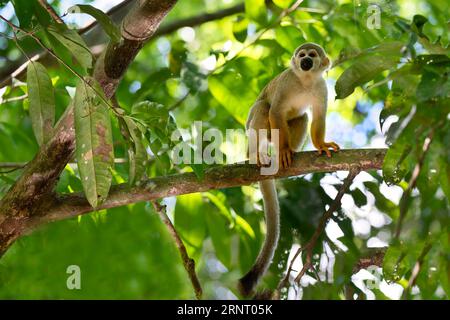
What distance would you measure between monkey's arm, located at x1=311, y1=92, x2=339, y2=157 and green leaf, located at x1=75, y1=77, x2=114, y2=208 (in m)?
2.01

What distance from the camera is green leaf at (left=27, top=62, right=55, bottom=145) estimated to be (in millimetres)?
3074

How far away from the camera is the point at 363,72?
9.63 ft

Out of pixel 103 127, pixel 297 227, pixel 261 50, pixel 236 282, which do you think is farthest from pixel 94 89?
pixel 261 50

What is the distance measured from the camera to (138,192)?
3.74 metres

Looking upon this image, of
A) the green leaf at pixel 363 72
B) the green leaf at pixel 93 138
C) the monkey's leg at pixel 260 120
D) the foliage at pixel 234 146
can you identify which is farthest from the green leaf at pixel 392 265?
the monkey's leg at pixel 260 120

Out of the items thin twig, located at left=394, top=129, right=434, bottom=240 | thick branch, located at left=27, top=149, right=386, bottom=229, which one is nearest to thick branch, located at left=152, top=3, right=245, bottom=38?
thick branch, located at left=27, top=149, right=386, bottom=229

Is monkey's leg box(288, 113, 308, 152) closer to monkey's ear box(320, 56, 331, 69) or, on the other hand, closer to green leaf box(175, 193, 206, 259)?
monkey's ear box(320, 56, 331, 69)

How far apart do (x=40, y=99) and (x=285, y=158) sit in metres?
1.73

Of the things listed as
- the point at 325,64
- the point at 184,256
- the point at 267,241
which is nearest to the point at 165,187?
the point at 184,256

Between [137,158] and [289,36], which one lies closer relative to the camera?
[137,158]

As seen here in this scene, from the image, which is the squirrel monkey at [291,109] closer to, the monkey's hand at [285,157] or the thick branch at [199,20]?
the monkey's hand at [285,157]

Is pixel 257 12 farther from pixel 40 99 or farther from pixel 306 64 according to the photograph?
pixel 40 99
